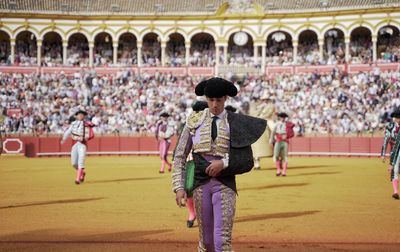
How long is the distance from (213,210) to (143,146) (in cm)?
2207

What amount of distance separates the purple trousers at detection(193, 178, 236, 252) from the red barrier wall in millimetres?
20755

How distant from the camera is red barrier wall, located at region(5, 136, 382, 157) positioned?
79.1ft

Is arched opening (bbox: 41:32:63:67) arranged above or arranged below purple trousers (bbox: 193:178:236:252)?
above

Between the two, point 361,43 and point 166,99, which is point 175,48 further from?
point 361,43

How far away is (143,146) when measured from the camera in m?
25.8

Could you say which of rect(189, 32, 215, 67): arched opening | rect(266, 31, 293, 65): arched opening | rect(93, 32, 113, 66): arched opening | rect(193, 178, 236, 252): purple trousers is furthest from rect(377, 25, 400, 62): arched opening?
rect(193, 178, 236, 252): purple trousers

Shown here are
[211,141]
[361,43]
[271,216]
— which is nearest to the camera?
[211,141]

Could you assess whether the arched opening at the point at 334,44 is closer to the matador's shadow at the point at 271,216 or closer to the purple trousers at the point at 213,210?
the matador's shadow at the point at 271,216

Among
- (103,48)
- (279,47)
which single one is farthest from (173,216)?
(103,48)

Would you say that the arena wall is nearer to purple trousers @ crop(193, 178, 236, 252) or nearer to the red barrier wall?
the red barrier wall

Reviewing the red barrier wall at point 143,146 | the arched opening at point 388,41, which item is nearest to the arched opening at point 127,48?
the red barrier wall at point 143,146

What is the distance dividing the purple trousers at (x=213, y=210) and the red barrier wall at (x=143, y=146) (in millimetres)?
20755

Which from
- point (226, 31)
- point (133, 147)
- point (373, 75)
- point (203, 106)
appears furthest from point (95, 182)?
point (226, 31)

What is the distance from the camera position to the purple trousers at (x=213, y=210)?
12.5ft
